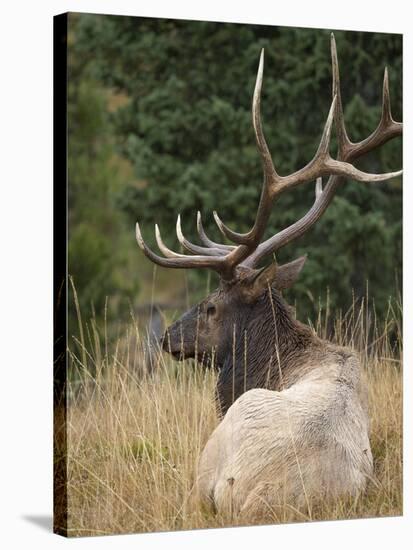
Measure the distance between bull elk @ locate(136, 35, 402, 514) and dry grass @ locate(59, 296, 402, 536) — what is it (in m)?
0.18

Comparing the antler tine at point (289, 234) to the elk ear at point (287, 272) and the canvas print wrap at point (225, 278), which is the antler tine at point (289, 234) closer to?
the canvas print wrap at point (225, 278)

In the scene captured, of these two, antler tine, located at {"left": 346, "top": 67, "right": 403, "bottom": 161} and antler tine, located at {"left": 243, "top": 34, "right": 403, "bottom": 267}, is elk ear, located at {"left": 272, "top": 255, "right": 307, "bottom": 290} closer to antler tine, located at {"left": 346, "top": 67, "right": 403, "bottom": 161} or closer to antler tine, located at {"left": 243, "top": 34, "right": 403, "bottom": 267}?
antler tine, located at {"left": 243, "top": 34, "right": 403, "bottom": 267}

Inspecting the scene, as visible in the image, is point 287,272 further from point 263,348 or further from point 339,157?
point 339,157

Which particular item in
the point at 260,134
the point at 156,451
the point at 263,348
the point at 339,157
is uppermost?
the point at 260,134

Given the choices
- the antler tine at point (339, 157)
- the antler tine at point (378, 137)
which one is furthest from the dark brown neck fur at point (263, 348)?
the antler tine at point (378, 137)

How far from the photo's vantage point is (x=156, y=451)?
802 cm

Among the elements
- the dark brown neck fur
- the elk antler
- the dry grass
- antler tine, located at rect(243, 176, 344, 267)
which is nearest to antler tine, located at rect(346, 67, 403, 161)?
the elk antler

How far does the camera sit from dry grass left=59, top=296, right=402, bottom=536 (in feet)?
25.2

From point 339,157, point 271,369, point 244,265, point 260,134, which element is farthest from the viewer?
point 339,157

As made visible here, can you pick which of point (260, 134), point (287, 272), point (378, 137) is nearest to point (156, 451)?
point (287, 272)

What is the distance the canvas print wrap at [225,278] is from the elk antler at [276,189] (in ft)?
0.04

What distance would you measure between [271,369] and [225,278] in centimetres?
62

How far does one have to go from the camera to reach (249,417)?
743cm

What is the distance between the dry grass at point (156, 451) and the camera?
303 inches
